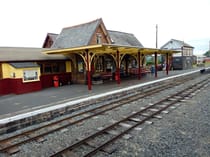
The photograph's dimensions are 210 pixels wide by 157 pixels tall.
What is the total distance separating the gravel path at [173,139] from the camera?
15.1 ft

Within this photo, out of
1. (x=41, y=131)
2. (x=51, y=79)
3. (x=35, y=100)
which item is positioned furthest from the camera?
(x=51, y=79)

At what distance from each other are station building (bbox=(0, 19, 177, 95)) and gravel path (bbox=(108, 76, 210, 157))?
6.23 meters

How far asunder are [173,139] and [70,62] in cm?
1369

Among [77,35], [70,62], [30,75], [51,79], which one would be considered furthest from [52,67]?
Answer: [77,35]

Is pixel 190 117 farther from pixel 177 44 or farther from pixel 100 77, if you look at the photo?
pixel 177 44

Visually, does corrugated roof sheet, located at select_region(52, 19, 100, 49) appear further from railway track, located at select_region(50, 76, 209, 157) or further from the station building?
railway track, located at select_region(50, 76, 209, 157)

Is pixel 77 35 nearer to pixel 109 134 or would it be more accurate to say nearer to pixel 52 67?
pixel 52 67

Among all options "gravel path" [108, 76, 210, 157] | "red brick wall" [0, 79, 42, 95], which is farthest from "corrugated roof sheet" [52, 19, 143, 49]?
"gravel path" [108, 76, 210, 157]

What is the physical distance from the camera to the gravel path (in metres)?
4.59

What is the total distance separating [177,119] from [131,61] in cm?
1735

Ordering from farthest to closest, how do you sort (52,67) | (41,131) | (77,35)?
(77,35) < (52,67) < (41,131)

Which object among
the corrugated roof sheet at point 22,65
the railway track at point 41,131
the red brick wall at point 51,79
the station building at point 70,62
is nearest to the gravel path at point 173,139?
the railway track at point 41,131

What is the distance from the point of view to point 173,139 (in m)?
5.28

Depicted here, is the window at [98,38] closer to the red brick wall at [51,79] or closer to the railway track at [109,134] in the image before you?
the red brick wall at [51,79]
